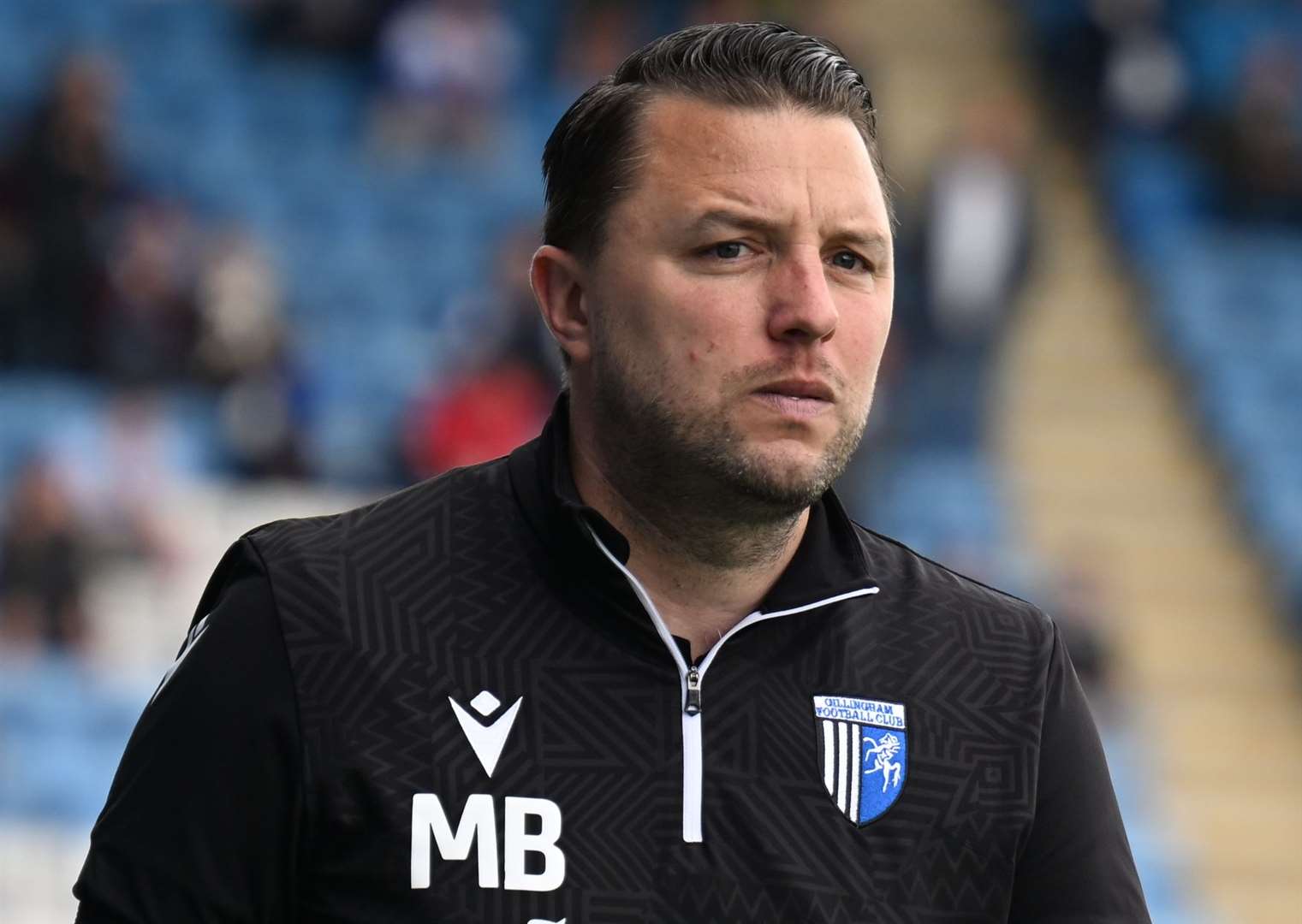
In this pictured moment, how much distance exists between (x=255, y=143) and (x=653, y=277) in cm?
757

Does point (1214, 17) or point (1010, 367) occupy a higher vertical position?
point (1214, 17)

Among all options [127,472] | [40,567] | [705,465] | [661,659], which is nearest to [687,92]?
[705,465]

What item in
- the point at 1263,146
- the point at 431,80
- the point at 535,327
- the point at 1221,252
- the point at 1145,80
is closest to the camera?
the point at 535,327

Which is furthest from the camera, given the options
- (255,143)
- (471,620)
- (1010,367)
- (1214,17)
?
(1214,17)

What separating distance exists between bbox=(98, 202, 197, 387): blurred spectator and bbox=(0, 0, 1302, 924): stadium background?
0.04 feet

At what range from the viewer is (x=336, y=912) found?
1.79 m

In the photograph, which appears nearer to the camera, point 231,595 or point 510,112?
point 231,595

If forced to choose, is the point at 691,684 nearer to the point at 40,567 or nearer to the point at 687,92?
the point at 687,92

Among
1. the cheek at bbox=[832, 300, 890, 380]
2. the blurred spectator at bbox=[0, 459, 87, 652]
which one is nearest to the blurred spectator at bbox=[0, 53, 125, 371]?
the blurred spectator at bbox=[0, 459, 87, 652]

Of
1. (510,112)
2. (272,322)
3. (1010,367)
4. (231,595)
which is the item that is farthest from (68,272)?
(231,595)

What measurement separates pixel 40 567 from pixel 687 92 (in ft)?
16.2

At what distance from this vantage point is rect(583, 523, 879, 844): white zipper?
1861 millimetres

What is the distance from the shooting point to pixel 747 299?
1906 mm

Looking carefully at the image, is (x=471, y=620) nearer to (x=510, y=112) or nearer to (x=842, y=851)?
(x=842, y=851)
